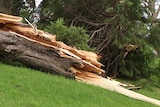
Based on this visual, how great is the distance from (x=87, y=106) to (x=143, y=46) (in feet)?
28.3

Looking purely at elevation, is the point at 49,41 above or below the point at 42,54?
above

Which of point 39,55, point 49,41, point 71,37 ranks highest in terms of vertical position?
point 49,41

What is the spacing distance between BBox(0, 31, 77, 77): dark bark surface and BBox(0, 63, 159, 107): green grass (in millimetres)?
725

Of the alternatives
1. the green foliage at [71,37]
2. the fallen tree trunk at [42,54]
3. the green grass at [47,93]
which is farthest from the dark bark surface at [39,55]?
the green foliage at [71,37]

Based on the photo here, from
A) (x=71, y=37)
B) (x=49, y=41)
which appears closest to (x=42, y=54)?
(x=49, y=41)

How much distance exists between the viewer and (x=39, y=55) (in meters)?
→ 9.74

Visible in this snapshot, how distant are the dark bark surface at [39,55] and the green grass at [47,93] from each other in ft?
2.38

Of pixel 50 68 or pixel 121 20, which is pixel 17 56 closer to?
pixel 50 68

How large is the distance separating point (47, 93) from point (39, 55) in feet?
8.43

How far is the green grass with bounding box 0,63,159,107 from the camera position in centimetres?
650

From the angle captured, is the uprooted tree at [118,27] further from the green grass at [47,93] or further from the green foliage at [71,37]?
the green grass at [47,93]

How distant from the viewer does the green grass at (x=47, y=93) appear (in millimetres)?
6504

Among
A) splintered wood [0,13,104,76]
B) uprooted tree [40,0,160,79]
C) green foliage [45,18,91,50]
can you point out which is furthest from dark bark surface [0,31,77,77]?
uprooted tree [40,0,160,79]

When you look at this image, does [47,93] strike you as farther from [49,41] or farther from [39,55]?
[49,41]
